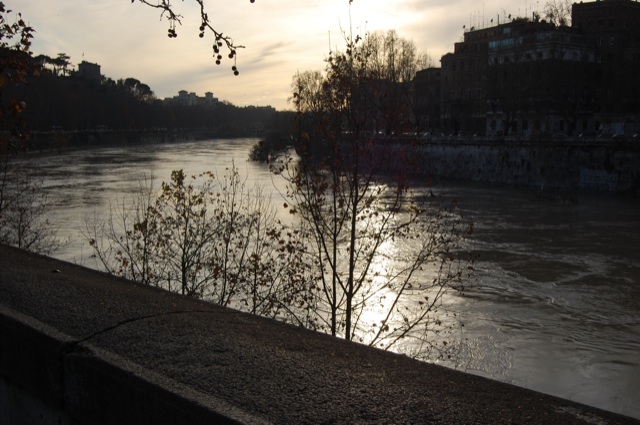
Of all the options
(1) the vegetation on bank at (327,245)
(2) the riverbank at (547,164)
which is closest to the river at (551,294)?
(1) the vegetation on bank at (327,245)

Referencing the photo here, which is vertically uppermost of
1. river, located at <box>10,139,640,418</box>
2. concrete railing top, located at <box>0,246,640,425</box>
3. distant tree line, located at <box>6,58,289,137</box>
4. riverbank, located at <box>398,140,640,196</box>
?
distant tree line, located at <box>6,58,289,137</box>

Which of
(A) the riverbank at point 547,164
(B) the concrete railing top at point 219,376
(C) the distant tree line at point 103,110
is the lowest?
(A) the riverbank at point 547,164

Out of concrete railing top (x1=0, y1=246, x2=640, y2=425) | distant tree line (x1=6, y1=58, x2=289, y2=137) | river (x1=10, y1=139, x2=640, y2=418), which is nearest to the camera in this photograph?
concrete railing top (x1=0, y1=246, x2=640, y2=425)

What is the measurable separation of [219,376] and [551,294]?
38.4 ft

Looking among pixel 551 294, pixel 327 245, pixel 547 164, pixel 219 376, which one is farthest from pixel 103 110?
pixel 219 376

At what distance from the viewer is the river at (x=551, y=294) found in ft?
30.1

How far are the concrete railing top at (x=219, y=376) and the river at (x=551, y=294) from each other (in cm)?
628

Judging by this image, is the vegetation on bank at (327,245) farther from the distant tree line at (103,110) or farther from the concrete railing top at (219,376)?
the distant tree line at (103,110)

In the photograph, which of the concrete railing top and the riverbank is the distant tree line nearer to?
the riverbank

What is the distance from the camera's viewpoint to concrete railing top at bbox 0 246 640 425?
7.43 feet

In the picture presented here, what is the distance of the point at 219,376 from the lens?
253cm

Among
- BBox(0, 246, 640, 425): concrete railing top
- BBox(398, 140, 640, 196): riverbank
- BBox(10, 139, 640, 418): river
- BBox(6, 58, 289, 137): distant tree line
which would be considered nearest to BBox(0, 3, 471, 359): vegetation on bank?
BBox(10, 139, 640, 418): river

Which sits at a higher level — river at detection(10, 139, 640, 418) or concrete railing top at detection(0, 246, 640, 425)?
concrete railing top at detection(0, 246, 640, 425)

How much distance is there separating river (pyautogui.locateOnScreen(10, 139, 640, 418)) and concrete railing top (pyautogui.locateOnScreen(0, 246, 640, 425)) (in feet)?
20.6
